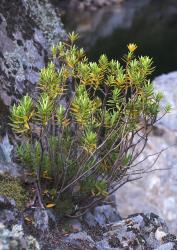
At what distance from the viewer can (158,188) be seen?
1463cm

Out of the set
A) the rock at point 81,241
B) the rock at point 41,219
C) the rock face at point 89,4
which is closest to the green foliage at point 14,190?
→ the rock at point 41,219

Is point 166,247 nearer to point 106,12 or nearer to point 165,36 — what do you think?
point 165,36

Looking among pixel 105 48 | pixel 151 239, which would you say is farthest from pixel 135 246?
pixel 105 48

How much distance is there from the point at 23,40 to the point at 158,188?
5.62 meters

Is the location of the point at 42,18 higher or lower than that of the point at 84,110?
higher

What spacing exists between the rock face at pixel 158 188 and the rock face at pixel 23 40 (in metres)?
4.32

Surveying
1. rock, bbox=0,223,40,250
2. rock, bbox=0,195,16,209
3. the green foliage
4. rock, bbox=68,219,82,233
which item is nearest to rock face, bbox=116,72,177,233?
rock, bbox=68,219,82,233

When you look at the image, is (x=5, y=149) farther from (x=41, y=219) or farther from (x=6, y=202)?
(x=41, y=219)

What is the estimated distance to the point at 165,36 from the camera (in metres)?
36.3

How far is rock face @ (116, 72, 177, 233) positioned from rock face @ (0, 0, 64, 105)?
432cm

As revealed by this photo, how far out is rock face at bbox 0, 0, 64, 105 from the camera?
10.4 meters

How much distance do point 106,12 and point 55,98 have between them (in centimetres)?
3820

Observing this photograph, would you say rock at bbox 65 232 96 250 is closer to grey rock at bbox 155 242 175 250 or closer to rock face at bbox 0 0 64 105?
grey rock at bbox 155 242 175 250

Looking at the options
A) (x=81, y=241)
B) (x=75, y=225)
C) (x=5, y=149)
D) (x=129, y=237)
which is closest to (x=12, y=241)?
(x=81, y=241)
